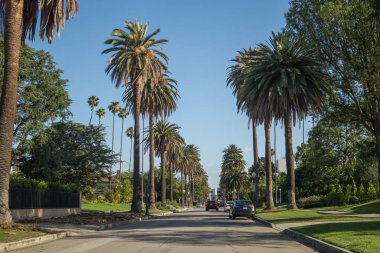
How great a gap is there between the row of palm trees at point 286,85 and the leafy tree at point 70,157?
61.1 ft

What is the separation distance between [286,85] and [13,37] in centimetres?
2290

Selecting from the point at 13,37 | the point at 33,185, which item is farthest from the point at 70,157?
the point at 13,37

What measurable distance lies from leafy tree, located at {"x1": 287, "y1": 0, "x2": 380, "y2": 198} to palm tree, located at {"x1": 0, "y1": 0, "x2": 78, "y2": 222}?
602 inches

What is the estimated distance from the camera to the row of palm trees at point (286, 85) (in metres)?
38.2

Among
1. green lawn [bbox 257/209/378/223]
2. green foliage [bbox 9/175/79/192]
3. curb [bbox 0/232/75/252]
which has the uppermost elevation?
green foliage [bbox 9/175/79/192]

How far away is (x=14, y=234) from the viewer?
1762 cm

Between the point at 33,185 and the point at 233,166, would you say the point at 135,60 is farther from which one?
the point at 233,166

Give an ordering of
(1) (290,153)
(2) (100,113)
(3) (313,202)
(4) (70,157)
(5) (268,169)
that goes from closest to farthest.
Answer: (1) (290,153) < (5) (268,169) < (4) (70,157) < (3) (313,202) < (2) (100,113)

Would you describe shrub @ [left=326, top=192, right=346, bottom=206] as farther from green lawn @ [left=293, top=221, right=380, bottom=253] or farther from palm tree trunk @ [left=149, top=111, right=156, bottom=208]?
green lawn @ [left=293, top=221, right=380, bottom=253]

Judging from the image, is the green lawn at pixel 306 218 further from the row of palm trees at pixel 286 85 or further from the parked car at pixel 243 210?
the row of palm trees at pixel 286 85

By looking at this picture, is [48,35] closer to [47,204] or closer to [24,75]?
[47,204]

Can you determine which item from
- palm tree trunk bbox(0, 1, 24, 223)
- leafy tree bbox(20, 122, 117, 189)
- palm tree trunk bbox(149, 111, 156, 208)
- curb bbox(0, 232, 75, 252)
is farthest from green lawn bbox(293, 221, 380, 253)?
palm tree trunk bbox(149, 111, 156, 208)

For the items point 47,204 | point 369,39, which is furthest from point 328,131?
point 47,204

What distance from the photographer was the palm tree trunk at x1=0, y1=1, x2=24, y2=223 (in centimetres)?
1972
